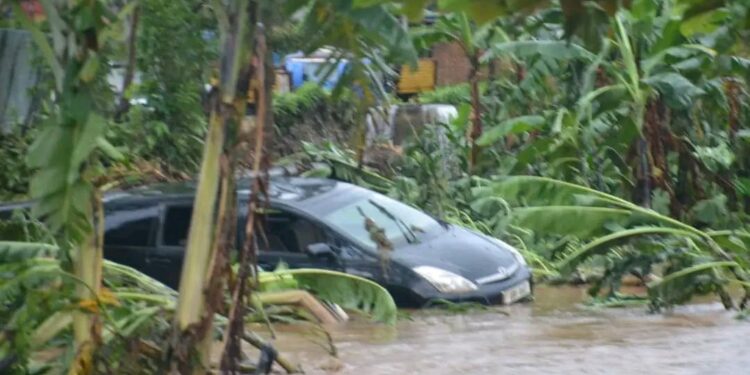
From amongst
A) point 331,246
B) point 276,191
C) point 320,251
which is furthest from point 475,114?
point 320,251

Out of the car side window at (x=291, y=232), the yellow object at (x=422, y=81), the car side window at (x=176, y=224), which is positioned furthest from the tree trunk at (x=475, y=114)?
the yellow object at (x=422, y=81)

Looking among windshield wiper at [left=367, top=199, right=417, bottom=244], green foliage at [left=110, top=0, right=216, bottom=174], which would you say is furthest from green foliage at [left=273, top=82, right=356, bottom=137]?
windshield wiper at [left=367, top=199, right=417, bottom=244]

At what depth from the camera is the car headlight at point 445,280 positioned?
520 inches

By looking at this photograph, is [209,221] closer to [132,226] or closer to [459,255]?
[132,226]

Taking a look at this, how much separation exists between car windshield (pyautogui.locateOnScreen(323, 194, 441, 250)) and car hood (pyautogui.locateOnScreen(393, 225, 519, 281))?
165 millimetres

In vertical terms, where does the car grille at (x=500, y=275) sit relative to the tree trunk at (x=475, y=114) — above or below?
below

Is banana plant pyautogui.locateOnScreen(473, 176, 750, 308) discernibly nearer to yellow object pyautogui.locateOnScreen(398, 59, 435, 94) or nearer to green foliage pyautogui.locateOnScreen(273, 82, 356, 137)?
green foliage pyautogui.locateOnScreen(273, 82, 356, 137)

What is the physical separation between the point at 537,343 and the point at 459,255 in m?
2.36

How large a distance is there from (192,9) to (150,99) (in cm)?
267

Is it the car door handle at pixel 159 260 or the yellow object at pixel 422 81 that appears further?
the yellow object at pixel 422 81

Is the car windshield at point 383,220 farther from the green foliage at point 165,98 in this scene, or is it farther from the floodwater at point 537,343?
the green foliage at point 165,98

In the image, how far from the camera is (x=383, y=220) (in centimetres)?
1386

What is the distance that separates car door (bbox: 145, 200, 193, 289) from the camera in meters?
13.3

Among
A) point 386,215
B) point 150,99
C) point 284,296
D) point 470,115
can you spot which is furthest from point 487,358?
point 470,115
